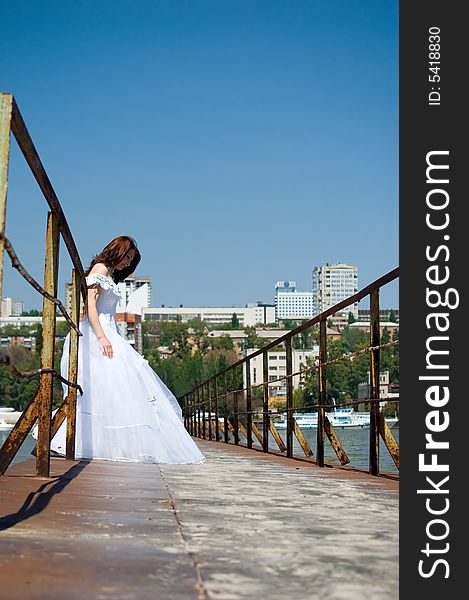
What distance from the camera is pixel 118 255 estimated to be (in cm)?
519

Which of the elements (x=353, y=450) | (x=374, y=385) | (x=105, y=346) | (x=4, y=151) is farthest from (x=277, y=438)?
(x=4, y=151)

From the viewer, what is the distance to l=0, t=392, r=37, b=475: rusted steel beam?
10.2ft

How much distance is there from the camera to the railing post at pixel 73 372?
4438mm

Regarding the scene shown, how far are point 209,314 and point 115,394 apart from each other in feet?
539

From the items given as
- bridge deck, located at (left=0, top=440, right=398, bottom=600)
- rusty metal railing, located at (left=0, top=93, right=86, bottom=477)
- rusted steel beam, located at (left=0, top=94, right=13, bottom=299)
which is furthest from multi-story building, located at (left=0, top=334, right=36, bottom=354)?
rusted steel beam, located at (left=0, top=94, right=13, bottom=299)

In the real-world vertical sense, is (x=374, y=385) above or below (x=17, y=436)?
above

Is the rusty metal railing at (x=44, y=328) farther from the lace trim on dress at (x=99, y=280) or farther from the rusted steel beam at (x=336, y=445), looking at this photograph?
the rusted steel beam at (x=336, y=445)

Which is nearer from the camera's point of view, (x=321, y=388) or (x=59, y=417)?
(x=59, y=417)

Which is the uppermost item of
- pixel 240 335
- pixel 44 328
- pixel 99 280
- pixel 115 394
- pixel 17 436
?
pixel 240 335

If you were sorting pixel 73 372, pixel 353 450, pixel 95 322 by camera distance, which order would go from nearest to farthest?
pixel 73 372, pixel 95 322, pixel 353 450

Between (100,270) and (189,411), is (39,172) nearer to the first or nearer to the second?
(100,270)

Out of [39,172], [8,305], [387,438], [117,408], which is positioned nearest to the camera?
[39,172]

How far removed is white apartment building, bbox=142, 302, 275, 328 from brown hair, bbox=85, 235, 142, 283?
482 feet

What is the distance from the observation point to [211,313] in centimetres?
16988
